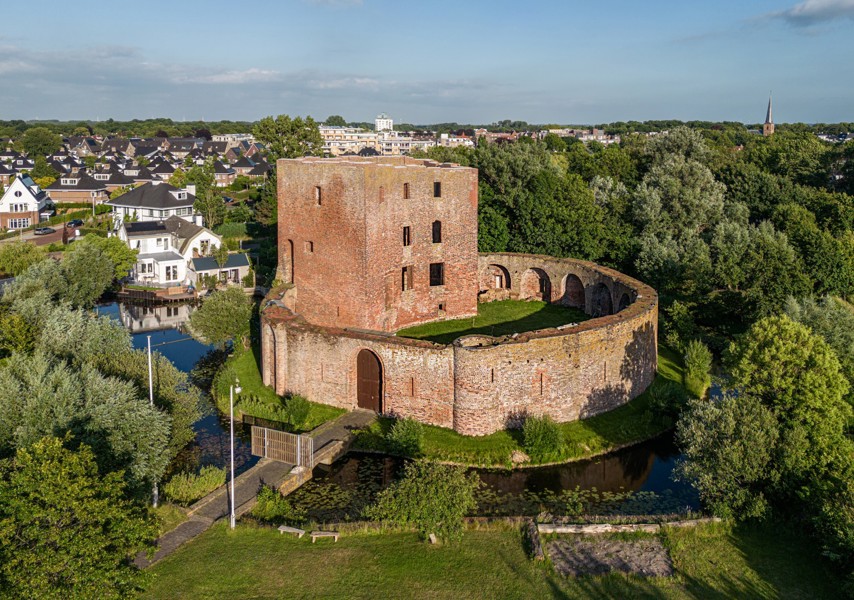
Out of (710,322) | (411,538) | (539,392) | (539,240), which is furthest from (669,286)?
(411,538)

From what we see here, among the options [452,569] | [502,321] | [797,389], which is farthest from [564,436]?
[502,321]

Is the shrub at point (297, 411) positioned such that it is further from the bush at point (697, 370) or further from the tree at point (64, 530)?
the bush at point (697, 370)

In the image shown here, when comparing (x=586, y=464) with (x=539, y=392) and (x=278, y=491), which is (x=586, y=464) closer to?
(x=539, y=392)

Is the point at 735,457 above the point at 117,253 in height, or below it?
below

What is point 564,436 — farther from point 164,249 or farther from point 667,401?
point 164,249

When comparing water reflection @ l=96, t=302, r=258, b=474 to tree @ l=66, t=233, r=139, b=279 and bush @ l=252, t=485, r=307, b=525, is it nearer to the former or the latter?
tree @ l=66, t=233, r=139, b=279

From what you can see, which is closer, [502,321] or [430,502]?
[430,502]
